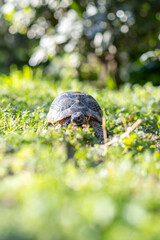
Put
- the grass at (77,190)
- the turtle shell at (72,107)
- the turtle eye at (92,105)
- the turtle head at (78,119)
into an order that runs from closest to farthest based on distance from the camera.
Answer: the grass at (77,190), the turtle head at (78,119), the turtle shell at (72,107), the turtle eye at (92,105)

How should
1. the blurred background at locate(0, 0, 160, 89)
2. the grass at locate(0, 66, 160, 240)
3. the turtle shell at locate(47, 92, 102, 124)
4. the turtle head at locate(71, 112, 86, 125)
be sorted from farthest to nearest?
1. the blurred background at locate(0, 0, 160, 89)
2. the turtle shell at locate(47, 92, 102, 124)
3. the turtle head at locate(71, 112, 86, 125)
4. the grass at locate(0, 66, 160, 240)

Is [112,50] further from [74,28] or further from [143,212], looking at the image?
[143,212]

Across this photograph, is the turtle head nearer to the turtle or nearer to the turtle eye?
the turtle

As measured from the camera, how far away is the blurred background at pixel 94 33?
6.25 metres

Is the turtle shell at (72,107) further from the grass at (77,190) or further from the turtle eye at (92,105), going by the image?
the grass at (77,190)

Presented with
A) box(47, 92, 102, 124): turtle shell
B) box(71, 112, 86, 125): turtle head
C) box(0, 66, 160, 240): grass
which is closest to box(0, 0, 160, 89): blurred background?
box(47, 92, 102, 124): turtle shell

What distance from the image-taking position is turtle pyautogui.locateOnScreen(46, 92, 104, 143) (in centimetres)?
369

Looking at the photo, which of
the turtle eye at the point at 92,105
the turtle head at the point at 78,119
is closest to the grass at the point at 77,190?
the turtle head at the point at 78,119

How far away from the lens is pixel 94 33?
6023mm

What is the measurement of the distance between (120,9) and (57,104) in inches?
125

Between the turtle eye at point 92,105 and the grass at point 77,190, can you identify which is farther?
the turtle eye at point 92,105

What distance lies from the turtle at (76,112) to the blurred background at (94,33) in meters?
2.48

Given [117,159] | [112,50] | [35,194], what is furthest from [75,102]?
[112,50]

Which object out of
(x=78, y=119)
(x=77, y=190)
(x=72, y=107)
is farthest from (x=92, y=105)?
(x=77, y=190)
